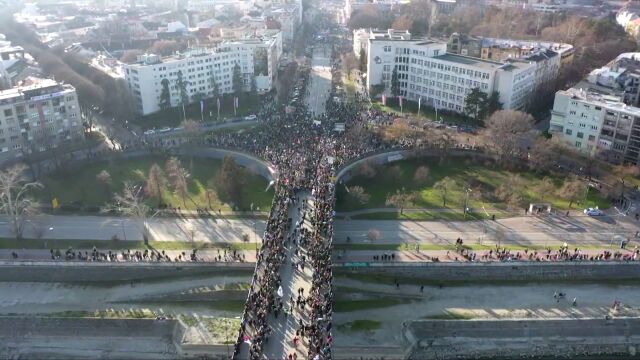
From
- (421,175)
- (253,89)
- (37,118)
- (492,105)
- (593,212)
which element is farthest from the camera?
(253,89)

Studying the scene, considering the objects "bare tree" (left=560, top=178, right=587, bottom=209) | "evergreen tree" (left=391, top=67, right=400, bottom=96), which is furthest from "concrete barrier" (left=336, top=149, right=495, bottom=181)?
"evergreen tree" (left=391, top=67, right=400, bottom=96)

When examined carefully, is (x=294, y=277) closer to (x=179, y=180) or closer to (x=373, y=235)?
(x=373, y=235)

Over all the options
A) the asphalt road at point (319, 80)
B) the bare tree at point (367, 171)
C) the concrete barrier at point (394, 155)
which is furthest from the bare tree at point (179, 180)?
the asphalt road at point (319, 80)

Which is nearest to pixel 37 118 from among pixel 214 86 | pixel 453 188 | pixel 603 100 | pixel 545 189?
pixel 214 86

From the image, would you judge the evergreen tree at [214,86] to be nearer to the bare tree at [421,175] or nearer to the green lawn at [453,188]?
the green lawn at [453,188]

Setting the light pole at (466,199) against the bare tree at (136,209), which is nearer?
the bare tree at (136,209)

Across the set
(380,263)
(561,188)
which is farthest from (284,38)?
(380,263)

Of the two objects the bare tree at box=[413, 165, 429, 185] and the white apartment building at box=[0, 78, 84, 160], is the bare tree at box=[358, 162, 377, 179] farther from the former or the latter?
the white apartment building at box=[0, 78, 84, 160]
